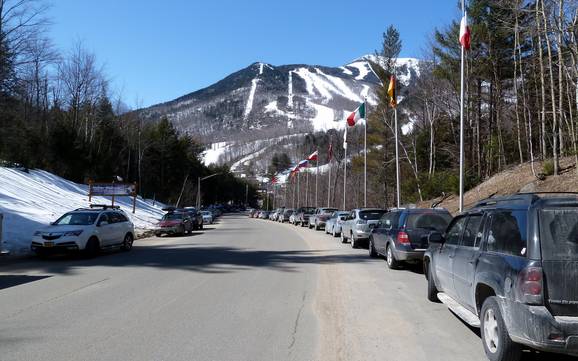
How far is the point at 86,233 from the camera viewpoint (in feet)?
57.0

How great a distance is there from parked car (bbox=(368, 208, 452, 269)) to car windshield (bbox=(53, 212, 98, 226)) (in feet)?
33.2

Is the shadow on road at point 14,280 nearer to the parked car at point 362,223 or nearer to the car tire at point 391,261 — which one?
the car tire at point 391,261

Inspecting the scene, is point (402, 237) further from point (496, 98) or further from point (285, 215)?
point (285, 215)

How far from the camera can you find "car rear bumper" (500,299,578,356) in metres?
5.09

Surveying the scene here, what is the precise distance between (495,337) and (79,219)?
16.1 metres

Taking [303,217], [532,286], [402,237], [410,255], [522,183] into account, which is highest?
[522,183]

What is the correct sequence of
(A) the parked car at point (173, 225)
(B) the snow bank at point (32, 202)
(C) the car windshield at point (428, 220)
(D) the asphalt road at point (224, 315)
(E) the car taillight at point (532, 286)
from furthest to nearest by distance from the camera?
1. (A) the parked car at point (173, 225)
2. (B) the snow bank at point (32, 202)
3. (C) the car windshield at point (428, 220)
4. (D) the asphalt road at point (224, 315)
5. (E) the car taillight at point (532, 286)

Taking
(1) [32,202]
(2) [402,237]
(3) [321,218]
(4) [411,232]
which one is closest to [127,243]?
(2) [402,237]

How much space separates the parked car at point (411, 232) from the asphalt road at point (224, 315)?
0.50 metres

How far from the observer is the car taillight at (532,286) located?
17.1ft

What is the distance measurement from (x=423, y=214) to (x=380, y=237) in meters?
2.17

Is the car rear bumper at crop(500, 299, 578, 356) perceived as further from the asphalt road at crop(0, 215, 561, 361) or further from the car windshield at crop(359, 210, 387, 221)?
the car windshield at crop(359, 210, 387, 221)

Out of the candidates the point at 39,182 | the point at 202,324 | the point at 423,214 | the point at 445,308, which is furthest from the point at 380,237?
the point at 39,182

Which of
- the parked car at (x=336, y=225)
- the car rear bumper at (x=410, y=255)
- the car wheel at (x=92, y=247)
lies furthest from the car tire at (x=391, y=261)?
the parked car at (x=336, y=225)
